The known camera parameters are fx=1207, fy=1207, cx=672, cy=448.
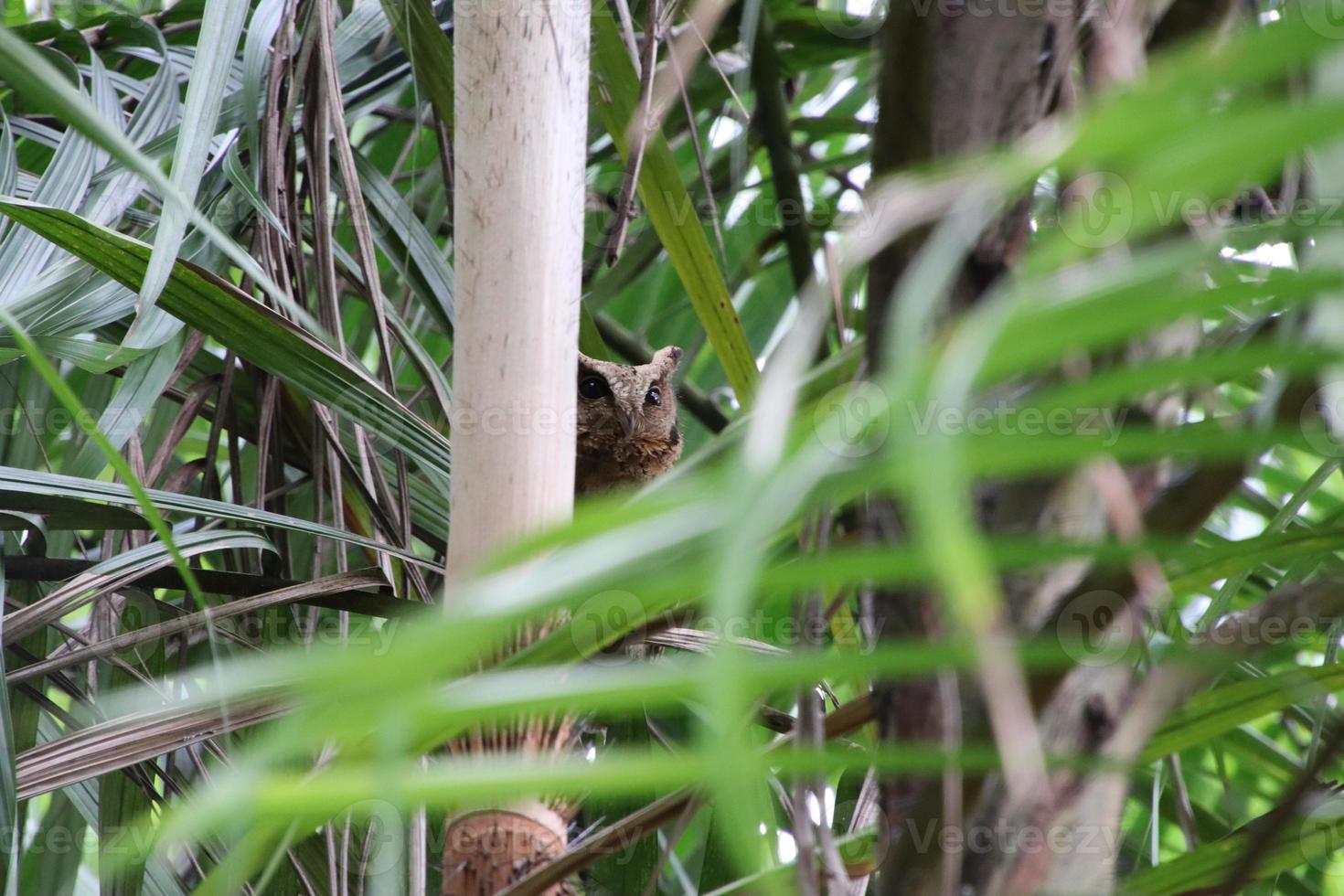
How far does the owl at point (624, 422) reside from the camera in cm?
175

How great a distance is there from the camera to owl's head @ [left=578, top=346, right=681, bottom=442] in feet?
5.72

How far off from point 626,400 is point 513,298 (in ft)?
3.91

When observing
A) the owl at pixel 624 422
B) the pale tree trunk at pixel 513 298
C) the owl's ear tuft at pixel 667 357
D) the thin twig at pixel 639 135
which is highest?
the owl's ear tuft at pixel 667 357

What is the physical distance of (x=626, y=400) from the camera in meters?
1.74

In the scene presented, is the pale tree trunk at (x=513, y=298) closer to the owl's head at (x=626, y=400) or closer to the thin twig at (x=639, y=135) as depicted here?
the thin twig at (x=639, y=135)

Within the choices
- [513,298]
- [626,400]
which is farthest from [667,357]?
[513,298]

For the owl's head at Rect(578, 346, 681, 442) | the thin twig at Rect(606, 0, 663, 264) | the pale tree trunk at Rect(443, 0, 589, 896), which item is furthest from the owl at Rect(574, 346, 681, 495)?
the pale tree trunk at Rect(443, 0, 589, 896)

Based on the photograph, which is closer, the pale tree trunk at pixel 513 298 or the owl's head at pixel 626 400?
the pale tree trunk at pixel 513 298

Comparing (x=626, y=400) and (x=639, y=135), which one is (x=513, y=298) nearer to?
(x=639, y=135)

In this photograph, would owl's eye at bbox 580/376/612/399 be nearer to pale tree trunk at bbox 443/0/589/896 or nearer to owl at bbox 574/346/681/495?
owl at bbox 574/346/681/495

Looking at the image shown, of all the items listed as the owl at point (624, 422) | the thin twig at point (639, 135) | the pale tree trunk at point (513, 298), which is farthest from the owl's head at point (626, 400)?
the pale tree trunk at point (513, 298)

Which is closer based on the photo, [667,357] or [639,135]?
[639,135]

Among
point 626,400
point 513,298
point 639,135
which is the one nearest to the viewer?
point 513,298

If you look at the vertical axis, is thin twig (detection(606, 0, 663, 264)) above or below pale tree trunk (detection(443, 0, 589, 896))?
above
